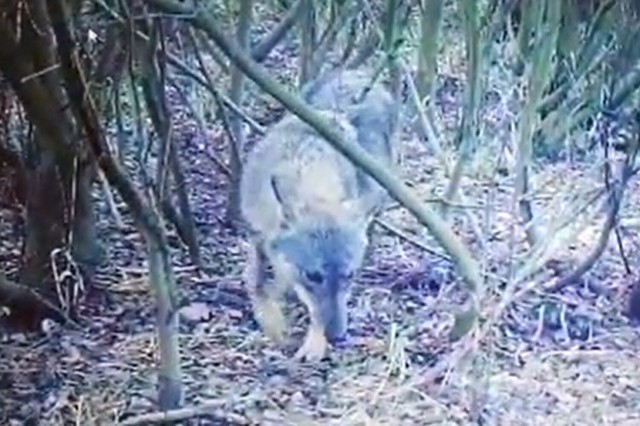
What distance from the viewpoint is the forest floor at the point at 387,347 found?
3.53 metres

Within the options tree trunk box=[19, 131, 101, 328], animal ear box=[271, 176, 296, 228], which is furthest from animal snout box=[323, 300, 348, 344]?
tree trunk box=[19, 131, 101, 328]

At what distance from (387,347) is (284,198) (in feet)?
1.97

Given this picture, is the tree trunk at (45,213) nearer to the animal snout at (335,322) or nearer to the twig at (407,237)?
the animal snout at (335,322)

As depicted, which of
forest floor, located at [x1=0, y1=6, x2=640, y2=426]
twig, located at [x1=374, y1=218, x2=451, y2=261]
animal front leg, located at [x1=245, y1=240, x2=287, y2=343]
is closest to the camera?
forest floor, located at [x1=0, y1=6, x2=640, y2=426]

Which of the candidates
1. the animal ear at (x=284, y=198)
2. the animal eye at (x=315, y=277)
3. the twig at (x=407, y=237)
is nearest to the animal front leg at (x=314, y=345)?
the animal eye at (x=315, y=277)

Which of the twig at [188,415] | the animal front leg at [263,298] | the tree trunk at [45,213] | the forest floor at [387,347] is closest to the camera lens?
the twig at [188,415]

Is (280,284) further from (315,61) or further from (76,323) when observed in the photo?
(315,61)

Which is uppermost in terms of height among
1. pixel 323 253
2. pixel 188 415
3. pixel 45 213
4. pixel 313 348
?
pixel 45 213

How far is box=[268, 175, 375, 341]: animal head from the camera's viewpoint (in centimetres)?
404

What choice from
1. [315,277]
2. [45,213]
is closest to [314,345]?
[315,277]

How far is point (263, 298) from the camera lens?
13.8 ft

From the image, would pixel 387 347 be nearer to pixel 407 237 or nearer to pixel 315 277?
pixel 315 277

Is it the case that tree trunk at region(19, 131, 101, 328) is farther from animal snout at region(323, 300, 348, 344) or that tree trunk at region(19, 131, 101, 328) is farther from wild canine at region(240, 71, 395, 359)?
animal snout at region(323, 300, 348, 344)

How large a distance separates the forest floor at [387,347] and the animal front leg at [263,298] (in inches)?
1.7
